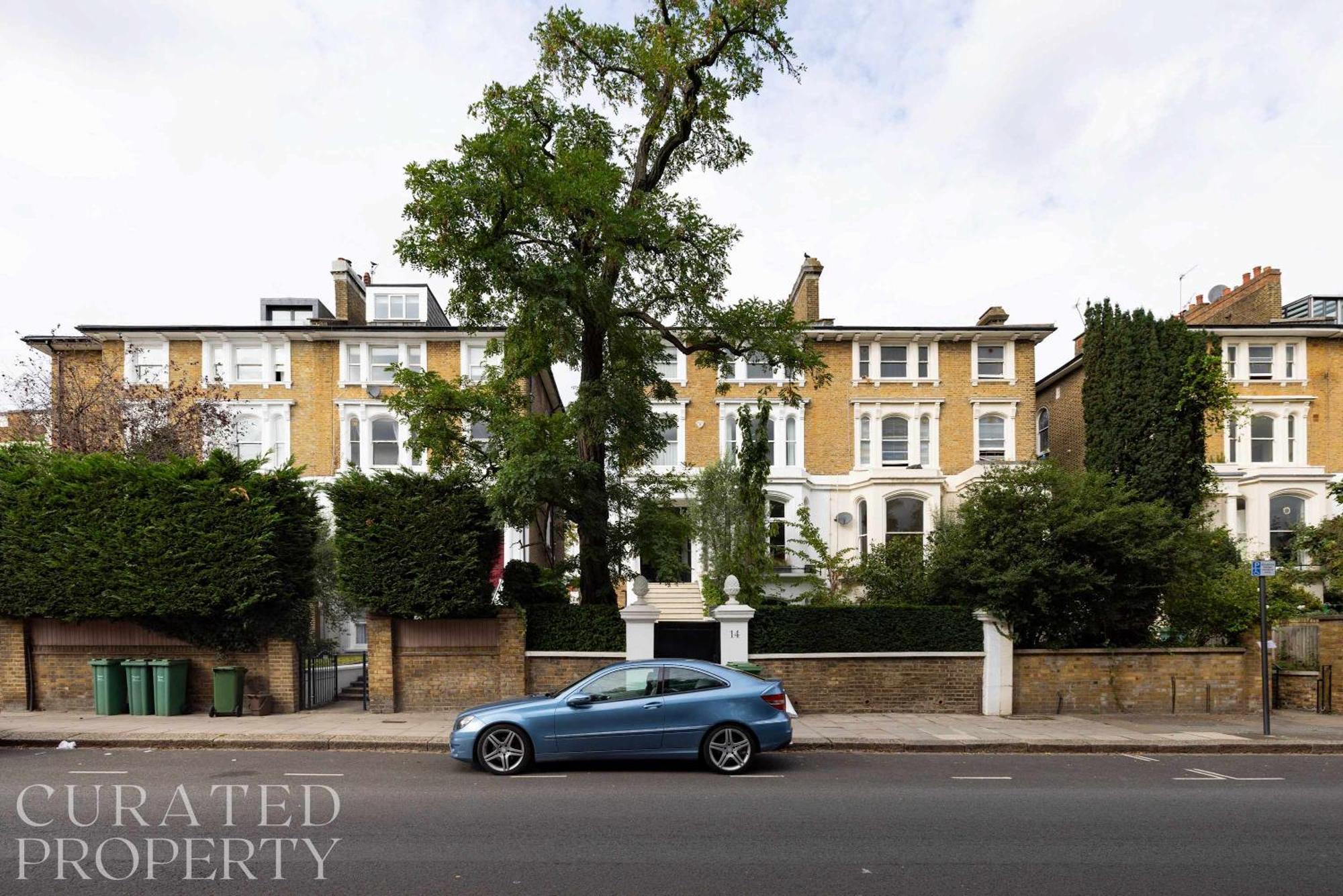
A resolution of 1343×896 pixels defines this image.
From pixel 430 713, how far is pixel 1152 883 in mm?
11378

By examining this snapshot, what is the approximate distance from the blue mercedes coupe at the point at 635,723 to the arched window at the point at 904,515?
2008 cm

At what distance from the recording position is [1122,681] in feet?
47.7

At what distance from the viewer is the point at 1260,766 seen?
10.8m

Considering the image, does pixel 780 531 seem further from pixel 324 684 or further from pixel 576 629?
pixel 324 684

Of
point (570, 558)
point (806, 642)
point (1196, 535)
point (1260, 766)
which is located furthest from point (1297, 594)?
point (570, 558)

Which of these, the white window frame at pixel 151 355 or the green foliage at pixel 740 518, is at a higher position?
the white window frame at pixel 151 355

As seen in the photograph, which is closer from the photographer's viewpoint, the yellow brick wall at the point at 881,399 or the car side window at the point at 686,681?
the car side window at the point at 686,681

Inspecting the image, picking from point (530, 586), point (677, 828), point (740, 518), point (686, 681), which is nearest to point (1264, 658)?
point (686, 681)

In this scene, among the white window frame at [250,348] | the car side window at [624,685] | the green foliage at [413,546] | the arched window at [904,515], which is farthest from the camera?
the arched window at [904,515]

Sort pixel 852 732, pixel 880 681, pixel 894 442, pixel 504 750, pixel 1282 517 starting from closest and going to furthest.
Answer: pixel 504 750
pixel 852 732
pixel 880 681
pixel 1282 517
pixel 894 442

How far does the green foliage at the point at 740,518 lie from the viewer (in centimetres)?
1831

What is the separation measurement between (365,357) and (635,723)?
23.3 meters

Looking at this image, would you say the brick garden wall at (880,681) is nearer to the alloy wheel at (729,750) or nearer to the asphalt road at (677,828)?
the asphalt road at (677,828)

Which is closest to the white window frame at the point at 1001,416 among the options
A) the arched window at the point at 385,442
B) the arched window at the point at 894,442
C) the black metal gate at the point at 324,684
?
the arched window at the point at 894,442
